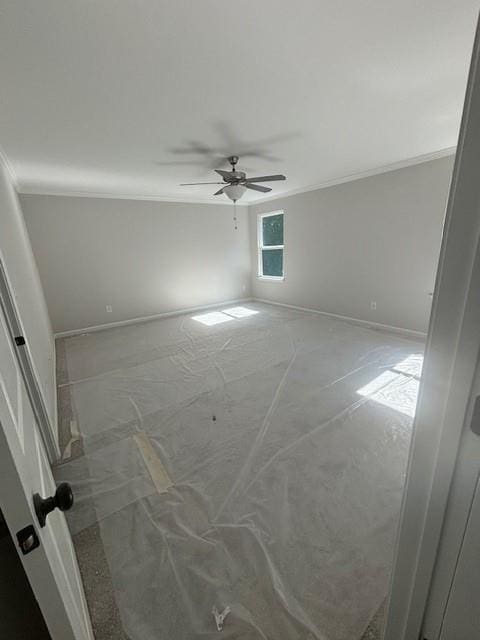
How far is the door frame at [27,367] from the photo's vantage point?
1.40 m

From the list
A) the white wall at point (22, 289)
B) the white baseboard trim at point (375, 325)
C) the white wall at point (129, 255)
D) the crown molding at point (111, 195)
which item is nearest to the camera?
the white wall at point (22, 289)

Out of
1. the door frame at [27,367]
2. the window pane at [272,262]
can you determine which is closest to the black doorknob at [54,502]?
the door frame at [27,367]

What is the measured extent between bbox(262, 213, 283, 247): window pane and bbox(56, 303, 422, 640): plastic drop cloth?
3.25 metres

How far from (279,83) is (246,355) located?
253 cm

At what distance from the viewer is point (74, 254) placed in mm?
4211

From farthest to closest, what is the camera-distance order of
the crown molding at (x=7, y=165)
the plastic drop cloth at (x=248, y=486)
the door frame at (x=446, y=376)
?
the crown molding at (x=7, y=165)
the plastic drop cloth at (x=248, y=486)
the door frame at (x=446, y=376)

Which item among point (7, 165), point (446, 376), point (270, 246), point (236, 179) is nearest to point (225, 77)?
point (236, 179)

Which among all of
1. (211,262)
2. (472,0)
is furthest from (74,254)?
(472,0)

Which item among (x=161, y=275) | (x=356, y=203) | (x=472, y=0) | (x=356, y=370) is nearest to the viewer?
(x=472, y=0)

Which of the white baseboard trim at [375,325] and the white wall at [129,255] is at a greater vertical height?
the white wall at [129,255]

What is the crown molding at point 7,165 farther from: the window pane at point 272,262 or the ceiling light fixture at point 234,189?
the window pane at point 272,262

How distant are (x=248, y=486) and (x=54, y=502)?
1217 mm

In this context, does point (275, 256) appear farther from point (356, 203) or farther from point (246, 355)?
Answer: point (246, 355)

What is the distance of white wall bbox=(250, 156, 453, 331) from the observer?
3.32 meters
